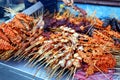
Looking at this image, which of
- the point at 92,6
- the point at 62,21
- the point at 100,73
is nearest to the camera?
the point at 100,73

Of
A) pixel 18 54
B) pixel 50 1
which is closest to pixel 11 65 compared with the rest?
pixel 18 54

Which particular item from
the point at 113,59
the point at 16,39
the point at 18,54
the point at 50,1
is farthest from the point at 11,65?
the point at 50,1

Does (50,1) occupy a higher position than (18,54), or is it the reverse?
(50,1)

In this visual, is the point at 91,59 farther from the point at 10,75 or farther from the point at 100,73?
the point at 10,75

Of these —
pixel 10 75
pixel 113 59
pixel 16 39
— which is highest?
pixel 16 39

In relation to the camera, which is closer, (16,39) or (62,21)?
(16,39)

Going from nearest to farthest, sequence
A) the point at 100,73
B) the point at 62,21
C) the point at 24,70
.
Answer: the point at 100,73 → the point at 24,70 → the point at 62,21
